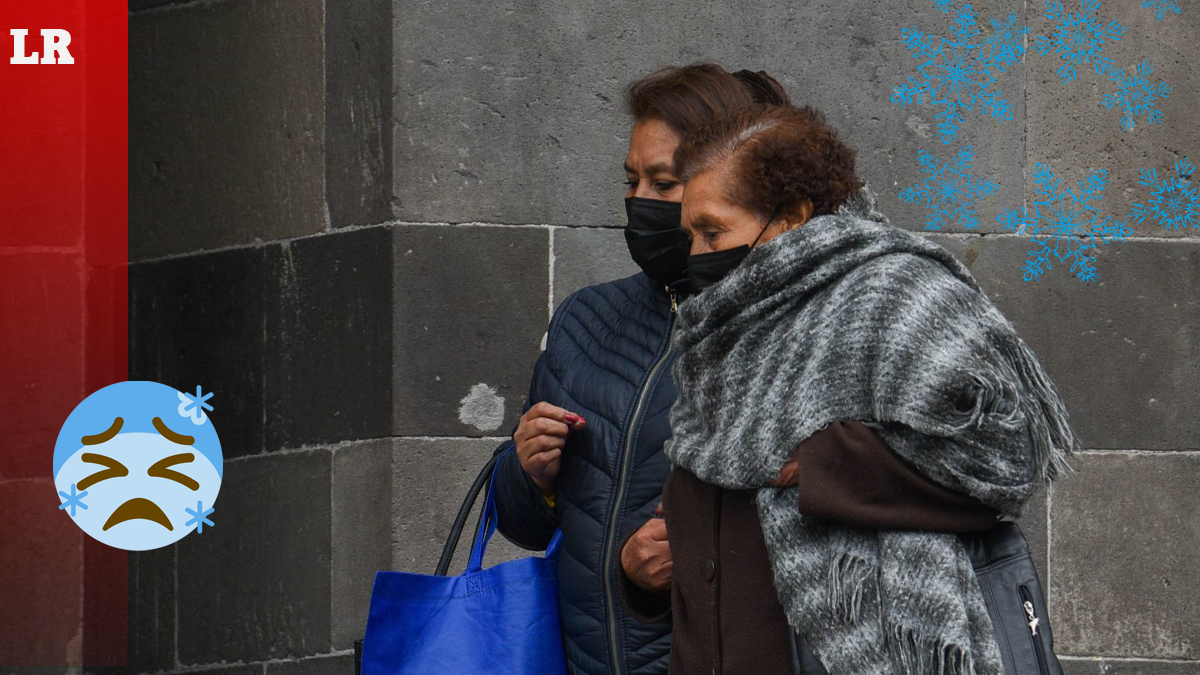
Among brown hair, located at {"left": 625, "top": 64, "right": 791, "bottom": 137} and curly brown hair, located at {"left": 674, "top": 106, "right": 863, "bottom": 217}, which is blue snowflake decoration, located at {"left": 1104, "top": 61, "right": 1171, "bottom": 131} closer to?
brown hair, located at {"left": 625, "top": 64, "right": 791, "bottom": 137}

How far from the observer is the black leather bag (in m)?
2.10

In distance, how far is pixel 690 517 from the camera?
7.98 feet

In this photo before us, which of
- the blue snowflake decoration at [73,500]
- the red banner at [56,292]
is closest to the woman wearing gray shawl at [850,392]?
the blue snowflake decoration at [73,500]

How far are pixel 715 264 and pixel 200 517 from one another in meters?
3.26

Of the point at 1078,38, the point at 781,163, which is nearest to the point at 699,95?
the point at 781,163

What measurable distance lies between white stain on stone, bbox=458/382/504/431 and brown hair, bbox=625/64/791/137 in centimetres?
156

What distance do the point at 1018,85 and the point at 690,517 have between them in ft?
8.61

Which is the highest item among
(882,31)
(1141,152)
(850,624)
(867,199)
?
(882,31)

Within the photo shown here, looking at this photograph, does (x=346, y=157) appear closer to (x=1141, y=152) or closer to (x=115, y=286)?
(x=115, y=286)

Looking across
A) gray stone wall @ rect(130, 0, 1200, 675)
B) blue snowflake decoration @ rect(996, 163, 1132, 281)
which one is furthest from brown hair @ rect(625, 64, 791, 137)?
blue snowflake decoration @ rect(996, 163, 1132, 281)

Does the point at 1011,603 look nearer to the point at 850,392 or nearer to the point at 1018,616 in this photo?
the point at 1018,616

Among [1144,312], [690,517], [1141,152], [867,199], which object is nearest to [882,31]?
[1141,152]

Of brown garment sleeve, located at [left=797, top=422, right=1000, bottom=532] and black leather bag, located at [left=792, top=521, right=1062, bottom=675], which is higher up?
brown garment sleeve, located at [left=797, top=422, right=1000, bottom=532]

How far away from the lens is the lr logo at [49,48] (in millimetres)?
5578
